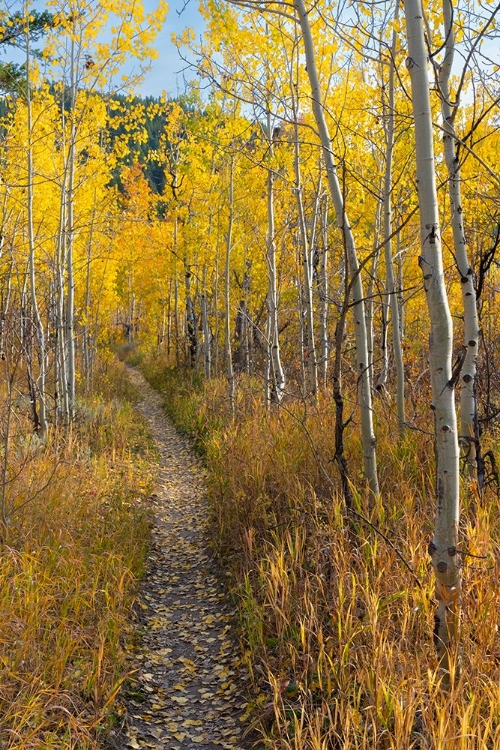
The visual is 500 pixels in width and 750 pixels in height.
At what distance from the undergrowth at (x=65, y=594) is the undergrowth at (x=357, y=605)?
0.91 meters

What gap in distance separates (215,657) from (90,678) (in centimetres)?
104

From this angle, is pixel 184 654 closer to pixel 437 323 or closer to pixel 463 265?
pixel 437 323

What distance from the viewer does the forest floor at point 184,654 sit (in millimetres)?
2953

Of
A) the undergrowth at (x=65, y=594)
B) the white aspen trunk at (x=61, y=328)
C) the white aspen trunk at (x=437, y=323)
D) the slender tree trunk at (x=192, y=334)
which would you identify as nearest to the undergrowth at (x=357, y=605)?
the white aspen trunk at (x=437, y=323)

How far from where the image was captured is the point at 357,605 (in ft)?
9.90

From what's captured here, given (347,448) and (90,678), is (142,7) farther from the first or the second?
(90,678)

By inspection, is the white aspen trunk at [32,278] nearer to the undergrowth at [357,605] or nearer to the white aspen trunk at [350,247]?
the undergrowth at [357,605]

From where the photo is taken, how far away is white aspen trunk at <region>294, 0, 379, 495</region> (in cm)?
321

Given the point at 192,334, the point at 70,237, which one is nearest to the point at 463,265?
the point at 70,237

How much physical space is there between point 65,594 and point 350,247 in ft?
10.4

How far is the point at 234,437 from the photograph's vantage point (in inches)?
270

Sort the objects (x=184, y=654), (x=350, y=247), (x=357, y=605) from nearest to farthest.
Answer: (x=357, y=605), (x=350, y=247), (x=184, y=654)

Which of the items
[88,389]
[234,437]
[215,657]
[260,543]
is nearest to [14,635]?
[215,657]

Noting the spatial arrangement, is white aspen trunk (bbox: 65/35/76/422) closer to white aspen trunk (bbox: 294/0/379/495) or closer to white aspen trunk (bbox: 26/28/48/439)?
white aspen trunk (bbox: 26/28/48/439)
